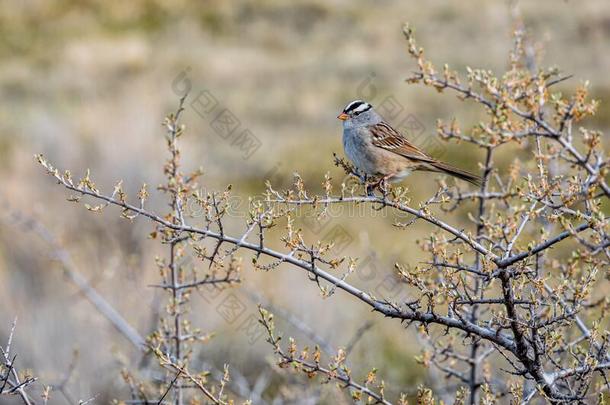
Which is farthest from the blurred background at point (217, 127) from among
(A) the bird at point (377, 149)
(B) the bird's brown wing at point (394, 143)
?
(B) the bird's brown wing at point (394, 143)

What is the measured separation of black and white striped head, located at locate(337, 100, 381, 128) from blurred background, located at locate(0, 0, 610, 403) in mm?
1017

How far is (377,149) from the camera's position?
5789mm

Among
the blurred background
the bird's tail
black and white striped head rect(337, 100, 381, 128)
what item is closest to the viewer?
the bird's tail

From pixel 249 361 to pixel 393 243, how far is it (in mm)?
5447

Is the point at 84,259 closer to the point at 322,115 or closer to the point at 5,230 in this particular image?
the point at 5,230

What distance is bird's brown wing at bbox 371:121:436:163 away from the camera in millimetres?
5862

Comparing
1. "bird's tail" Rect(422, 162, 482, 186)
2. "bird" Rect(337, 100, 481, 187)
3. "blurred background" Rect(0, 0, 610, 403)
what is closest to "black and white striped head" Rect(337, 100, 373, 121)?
"bird" Rect(337, 100, 481, 187)

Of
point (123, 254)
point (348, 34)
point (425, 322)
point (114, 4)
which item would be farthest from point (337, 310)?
point (114, 4)

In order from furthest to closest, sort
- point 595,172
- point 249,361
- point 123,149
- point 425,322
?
point 123,149, point 249,361, point 425,322, point 595,172

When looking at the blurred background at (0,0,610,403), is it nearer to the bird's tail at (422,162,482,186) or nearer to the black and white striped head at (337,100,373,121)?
the bird's tail at (422,162,482,186)

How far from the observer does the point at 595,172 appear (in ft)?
8.43

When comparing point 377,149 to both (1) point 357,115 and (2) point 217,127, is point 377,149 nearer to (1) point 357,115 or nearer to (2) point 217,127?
(1) point 357,115

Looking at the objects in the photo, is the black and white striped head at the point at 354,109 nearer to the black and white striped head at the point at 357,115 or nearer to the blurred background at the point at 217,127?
the black and white striped head at the point at 357,115

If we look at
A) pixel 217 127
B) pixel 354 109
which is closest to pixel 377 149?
pixel 354 109
